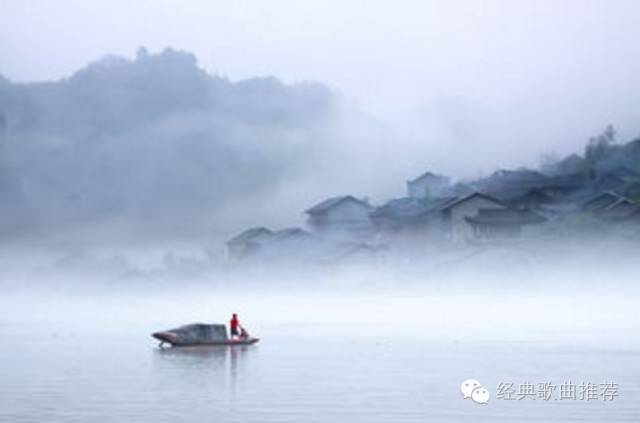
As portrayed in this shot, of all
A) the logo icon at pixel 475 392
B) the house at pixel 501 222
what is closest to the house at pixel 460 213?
the house at pixel 501 222

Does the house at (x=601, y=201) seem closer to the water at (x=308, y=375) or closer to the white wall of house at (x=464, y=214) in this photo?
the white wall of house at (x=464, y=214)

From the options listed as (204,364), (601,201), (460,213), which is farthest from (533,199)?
(204,364)

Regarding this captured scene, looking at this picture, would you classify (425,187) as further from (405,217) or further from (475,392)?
(475,392)

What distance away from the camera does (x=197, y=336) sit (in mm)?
44938

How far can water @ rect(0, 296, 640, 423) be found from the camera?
85.4 ft

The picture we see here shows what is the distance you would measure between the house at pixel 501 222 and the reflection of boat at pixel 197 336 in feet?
87.0

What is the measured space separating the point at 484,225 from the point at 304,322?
1049cm

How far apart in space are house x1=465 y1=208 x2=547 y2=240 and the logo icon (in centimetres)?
3880

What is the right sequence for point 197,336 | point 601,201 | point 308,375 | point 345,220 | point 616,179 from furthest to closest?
point 345,220, point 616,179, point 601,201, point 197,336, point 308,375

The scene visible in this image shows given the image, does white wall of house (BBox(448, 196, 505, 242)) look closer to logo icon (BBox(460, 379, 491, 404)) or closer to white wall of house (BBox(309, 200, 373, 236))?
white wall of house (BBox(309, 200, 373, 236))

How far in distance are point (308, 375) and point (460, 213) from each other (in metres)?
38.8

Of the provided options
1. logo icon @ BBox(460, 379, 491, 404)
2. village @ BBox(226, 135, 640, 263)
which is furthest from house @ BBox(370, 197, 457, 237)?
logo icon @ BBox(460, 379, 491, 404)

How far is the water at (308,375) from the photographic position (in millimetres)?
26016

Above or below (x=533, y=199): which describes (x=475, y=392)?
below
